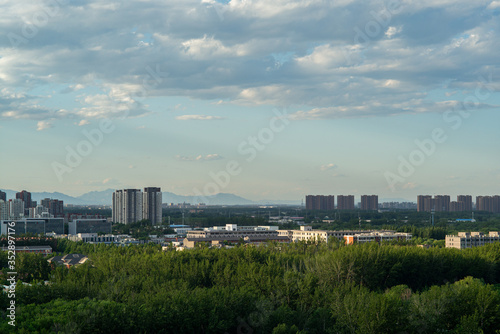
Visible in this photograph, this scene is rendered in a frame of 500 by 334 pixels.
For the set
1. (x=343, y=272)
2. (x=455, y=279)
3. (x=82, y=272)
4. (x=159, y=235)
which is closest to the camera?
(x=82, y=272)

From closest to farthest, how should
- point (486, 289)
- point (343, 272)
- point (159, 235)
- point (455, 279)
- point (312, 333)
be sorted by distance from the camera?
point (312, 333)
point (486, 289)
point (343, 272)
point (455, 279)
point (159, 235)

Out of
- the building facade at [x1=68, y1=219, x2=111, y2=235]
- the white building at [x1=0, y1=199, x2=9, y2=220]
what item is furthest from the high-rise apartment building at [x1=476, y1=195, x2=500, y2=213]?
the white building at [x1=0, y1=199, x2=9, y2=220]

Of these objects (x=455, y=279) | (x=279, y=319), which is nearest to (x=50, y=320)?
(x=279, y=319)

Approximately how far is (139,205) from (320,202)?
95493mm

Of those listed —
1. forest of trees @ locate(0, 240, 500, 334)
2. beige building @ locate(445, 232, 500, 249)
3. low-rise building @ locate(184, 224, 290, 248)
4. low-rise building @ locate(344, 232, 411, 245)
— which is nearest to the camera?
forest of trees @ locate(0, 240, 500, 334)

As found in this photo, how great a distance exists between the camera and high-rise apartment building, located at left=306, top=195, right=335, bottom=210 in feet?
620

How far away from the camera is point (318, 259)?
30.9 meters

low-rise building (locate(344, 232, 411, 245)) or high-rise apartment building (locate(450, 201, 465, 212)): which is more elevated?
high-rise apartment building (locate(450, 201, 465, 212))

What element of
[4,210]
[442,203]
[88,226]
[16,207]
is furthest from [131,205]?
[442,203]

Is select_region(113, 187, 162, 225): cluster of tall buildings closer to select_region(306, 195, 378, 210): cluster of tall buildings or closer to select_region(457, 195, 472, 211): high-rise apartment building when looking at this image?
select_region(306, 195, 378, 210): cluster of tall buildings

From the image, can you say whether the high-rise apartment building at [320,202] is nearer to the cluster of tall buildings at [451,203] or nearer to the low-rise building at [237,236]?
the cluster of tall buildings at [451,203]

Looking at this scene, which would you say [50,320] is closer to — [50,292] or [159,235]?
[50,292]

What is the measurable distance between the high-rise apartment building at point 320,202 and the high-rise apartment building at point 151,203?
9316 centimetres

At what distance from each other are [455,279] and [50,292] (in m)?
23.5
